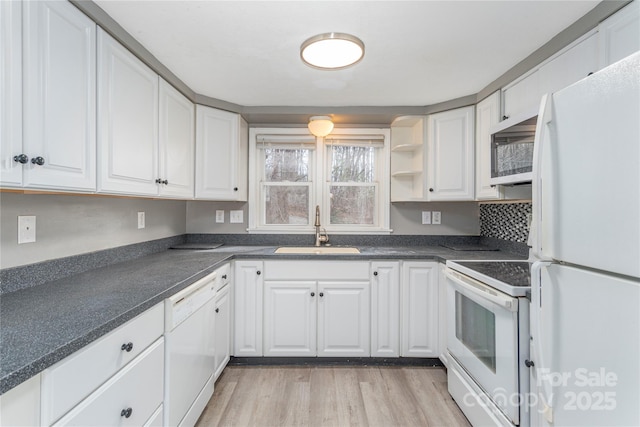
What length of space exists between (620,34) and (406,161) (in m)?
1.66

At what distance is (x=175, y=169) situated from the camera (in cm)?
204

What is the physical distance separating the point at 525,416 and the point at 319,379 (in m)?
1.28

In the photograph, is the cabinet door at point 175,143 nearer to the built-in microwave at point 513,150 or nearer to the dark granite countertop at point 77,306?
the dark granite countertop at point 77,306

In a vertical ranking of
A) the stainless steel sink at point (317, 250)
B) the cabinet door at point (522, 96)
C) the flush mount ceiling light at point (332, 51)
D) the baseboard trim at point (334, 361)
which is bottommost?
the baseboard trim at point (334, 361)

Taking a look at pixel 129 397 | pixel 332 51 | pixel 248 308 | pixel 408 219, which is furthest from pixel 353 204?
pixel 129 397

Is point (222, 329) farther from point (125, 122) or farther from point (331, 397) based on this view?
point (125, 122)

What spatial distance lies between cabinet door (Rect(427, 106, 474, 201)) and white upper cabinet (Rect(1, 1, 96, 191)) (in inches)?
90.5

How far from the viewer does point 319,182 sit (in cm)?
287

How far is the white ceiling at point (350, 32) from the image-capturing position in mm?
1317

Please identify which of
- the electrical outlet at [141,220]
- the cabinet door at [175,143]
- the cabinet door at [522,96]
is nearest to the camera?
the cabinet door at [522,96]

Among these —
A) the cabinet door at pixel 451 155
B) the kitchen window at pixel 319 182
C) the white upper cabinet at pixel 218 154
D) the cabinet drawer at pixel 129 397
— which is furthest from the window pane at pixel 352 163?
the cabinet drawer at pixel 129 397

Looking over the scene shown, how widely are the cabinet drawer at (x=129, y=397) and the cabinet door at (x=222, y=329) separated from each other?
70 centimetres

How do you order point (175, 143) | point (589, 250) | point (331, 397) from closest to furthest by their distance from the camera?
1. point (589, 250)
2. point (331, 397)
3. point (175, 143)

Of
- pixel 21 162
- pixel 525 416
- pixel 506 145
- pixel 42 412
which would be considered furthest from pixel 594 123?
pixel 21 162
